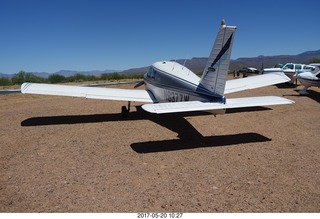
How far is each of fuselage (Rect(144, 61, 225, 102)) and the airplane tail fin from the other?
0.81 ft

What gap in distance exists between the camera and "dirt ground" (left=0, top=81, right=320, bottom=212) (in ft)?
14.5

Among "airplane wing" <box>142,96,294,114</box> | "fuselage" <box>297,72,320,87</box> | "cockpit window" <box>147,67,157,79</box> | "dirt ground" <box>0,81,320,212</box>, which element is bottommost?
"dirt ground" <box>0,81,320,212</box>

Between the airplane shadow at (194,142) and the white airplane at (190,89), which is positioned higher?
the white airplane at (190,89)

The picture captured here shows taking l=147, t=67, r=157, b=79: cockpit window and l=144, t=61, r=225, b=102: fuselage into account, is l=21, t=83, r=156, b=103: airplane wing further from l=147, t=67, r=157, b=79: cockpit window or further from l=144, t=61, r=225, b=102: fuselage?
l=147, t=67, r=157, b=79: cockpit window

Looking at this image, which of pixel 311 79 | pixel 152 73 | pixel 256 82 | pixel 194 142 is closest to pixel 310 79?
pixel 311 79

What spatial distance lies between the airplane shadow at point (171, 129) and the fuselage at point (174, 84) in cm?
101

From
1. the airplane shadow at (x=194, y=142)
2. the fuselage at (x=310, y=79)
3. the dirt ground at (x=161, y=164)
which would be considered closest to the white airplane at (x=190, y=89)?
the airplane shadow at (x=194, y=142)

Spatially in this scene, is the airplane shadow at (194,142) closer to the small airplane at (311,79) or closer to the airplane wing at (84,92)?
the airplane wing at (84,92)

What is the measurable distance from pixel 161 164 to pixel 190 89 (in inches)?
154

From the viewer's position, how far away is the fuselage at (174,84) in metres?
8.77

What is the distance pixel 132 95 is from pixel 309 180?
26.2 feet

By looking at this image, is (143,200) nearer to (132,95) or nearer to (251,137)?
(251,137)

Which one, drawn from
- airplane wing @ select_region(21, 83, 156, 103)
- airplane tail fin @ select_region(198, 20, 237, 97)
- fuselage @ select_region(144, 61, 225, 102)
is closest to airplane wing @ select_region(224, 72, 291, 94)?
fuselage @ select_region(144, 61, 225, 102)

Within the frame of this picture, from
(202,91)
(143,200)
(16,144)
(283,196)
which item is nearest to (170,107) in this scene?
(202,91)
